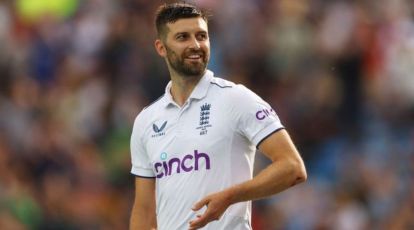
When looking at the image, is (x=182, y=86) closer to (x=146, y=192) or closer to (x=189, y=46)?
(x=189, y=46)

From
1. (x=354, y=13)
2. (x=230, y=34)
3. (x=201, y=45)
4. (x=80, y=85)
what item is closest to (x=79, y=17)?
(x=80, y=85)

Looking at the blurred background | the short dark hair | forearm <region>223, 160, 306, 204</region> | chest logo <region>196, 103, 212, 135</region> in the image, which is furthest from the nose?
the blurred background

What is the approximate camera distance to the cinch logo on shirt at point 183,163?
6859mm

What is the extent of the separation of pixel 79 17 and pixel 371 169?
5186mm

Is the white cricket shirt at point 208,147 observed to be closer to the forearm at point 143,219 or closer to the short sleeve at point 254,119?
the short sleeve at point 254,119

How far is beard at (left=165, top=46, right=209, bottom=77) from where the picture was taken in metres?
6.96

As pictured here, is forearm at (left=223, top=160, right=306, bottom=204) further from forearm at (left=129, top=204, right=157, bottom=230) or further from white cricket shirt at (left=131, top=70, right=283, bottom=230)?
forearm at (left=129, top=204, right=157, bottom=230)

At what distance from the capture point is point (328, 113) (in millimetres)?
13133

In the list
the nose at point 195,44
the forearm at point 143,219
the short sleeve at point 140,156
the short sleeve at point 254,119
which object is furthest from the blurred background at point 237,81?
the nose at point 195,44

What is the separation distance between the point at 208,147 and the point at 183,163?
0.59 ft

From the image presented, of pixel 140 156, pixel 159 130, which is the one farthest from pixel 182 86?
pixel 140 156

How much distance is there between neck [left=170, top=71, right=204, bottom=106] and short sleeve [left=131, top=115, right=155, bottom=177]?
29 cm

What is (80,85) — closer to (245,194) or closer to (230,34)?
(230,34)

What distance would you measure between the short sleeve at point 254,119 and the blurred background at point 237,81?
4230 millimetres
